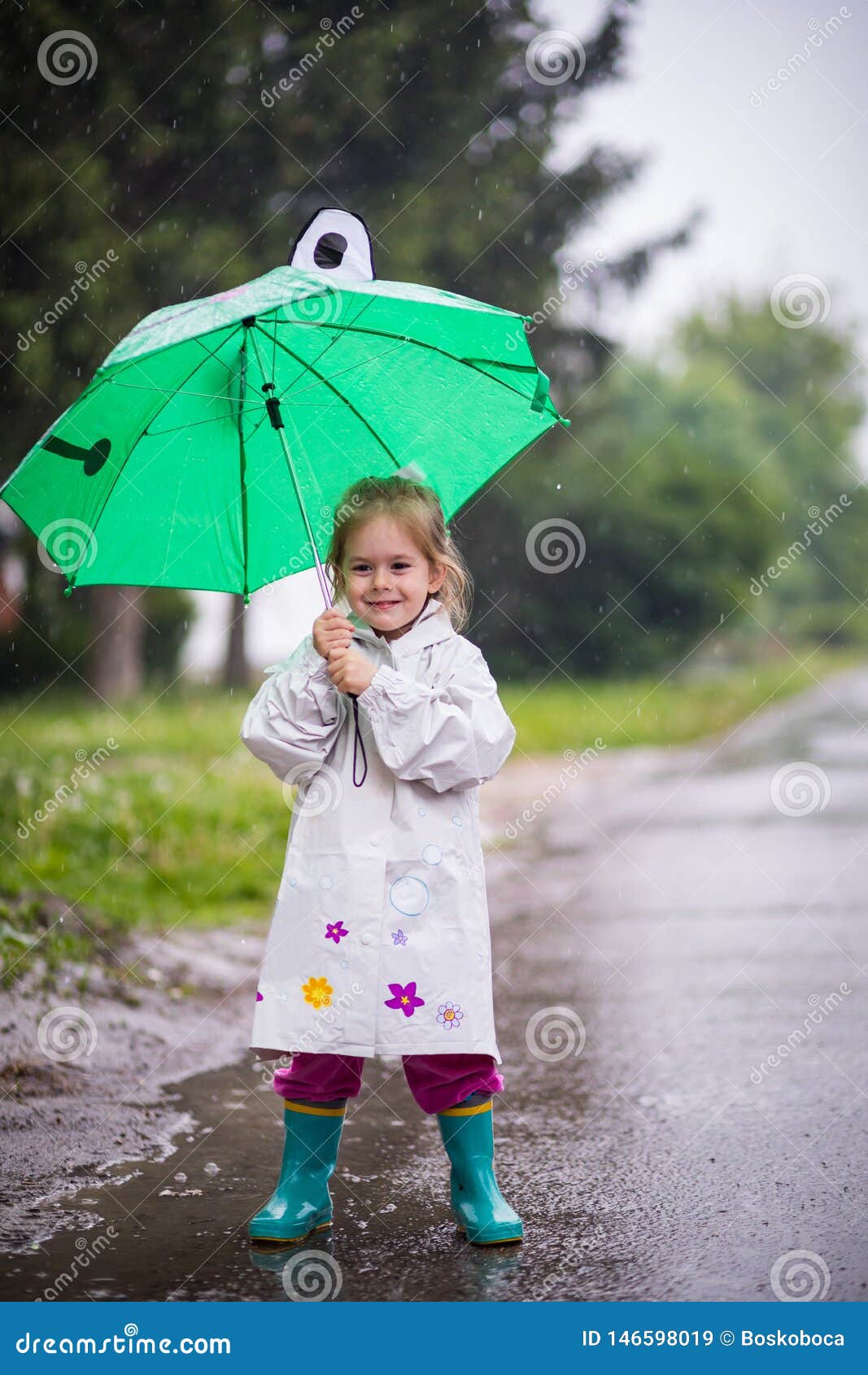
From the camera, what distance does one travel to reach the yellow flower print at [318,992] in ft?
10.8

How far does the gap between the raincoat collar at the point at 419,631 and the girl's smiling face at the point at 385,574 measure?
0.09ft

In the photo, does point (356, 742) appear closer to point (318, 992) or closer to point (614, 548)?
point (318, 992)

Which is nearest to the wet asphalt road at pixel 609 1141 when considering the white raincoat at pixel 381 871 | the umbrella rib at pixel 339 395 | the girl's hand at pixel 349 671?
the white raincoat at pixel 381 871

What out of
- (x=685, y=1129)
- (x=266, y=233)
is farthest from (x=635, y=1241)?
(x=266, y=233)

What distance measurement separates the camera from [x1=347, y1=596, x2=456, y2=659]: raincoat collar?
352 cm

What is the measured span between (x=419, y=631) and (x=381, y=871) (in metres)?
0.61

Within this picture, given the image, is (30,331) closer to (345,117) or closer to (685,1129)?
(345,117)

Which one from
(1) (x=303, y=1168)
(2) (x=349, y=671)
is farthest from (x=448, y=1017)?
(2) (x=349, y=671)

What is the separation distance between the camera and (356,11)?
12273 mm

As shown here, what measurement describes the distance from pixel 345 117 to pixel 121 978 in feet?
29.6

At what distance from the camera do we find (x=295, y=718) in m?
3.41

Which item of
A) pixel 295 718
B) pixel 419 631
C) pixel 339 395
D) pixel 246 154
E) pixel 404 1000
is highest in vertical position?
pixel 246 154

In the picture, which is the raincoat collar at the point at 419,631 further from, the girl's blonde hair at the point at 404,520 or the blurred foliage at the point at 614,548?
the blurred foliage at the point at 614,548

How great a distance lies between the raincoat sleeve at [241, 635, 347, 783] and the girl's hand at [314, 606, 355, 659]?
5 centimetres
